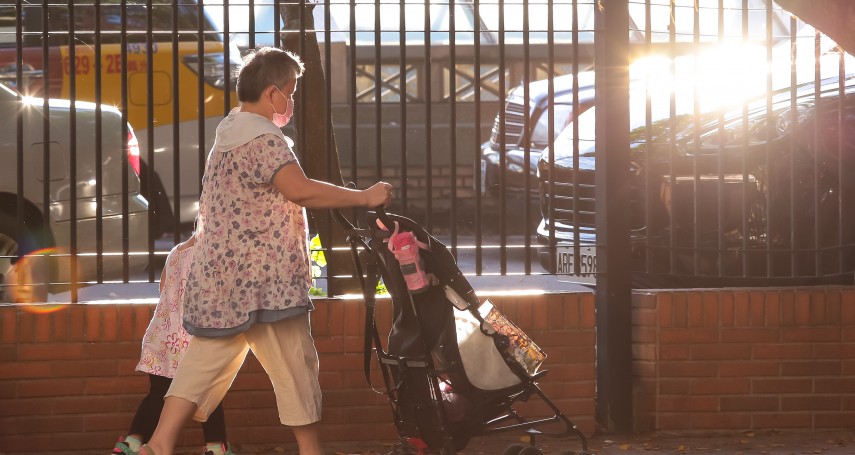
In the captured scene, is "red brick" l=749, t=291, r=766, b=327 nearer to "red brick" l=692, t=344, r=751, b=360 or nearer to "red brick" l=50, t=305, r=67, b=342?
"red brick" l=692, t=344, r=751, b=360

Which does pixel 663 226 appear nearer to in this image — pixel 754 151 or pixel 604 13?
pixel 754 151

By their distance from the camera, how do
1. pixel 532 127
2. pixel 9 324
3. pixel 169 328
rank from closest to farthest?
1. pixel 169 328
2. pixel 9 324
3. pixel 532 127

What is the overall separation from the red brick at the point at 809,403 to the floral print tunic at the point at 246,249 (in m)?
2.69

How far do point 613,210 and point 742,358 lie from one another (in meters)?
0.94

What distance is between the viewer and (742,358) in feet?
20.0

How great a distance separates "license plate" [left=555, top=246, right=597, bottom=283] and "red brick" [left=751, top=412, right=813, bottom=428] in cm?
103

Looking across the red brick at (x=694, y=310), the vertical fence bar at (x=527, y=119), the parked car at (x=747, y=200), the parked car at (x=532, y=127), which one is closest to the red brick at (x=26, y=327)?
the vertical fence bar at (x=527, y=119)

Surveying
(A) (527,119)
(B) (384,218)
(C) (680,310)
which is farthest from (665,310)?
(B) (384,218)

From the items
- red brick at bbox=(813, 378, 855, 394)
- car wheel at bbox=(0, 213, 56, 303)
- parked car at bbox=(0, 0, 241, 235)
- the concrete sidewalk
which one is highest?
parked car at bbox=(0, 0, 241, 235)

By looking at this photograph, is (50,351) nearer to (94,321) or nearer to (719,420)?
(94,321)

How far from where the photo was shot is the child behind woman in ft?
16.4

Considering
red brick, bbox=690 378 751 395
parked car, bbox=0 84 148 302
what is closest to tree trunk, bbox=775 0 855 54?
red brick, bbox=690 378 751 395

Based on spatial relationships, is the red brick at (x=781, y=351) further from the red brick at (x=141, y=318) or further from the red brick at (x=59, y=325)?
the red brick at (x=59, y=325)

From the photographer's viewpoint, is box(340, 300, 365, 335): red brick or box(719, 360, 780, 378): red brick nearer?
box(340, 300, 365, 335): red brick
